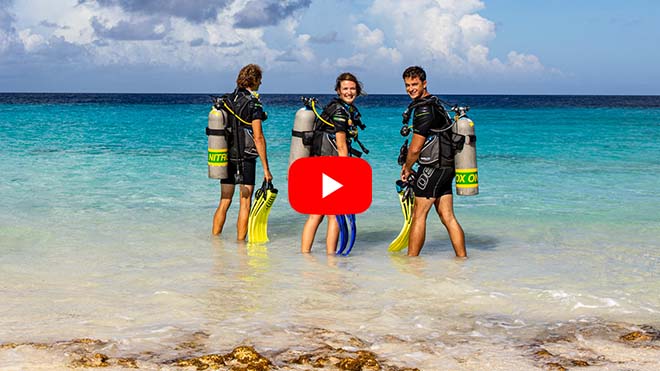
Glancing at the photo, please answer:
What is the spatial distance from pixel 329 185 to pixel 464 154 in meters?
1.39

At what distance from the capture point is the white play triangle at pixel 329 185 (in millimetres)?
6453

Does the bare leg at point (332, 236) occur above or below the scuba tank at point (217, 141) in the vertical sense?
below

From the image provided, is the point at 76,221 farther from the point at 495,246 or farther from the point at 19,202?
the point at 495,246

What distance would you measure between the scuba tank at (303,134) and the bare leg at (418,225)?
117 centimetres

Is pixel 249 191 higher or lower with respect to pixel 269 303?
higher

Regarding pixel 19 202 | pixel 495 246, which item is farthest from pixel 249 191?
pixel 19 202

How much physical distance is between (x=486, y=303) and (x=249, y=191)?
3.24m

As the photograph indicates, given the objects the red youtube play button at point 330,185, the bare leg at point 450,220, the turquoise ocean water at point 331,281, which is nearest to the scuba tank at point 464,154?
the bare leg at point 450,220

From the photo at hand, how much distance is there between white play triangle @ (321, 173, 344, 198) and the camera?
21.2 feet

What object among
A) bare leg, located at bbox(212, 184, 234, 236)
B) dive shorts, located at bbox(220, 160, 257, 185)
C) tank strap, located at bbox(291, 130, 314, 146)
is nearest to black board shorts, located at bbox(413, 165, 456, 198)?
tank strap, located at bbox(291, 130, 314, 146)

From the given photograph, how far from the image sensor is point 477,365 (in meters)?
4.52

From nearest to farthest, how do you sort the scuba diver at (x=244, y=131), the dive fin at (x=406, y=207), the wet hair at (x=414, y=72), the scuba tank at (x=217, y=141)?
the wet hair at (x=414, y=72)
the dive fin at (x=406, y=207)
the scuba diver at (x=244, y=131)
the scuba tank at (x=217, y=141)

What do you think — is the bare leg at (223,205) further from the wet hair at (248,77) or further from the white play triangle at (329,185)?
the white play triangle at (329,185)

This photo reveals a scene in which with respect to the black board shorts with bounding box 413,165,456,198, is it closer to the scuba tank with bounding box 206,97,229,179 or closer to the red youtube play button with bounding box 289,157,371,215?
the red youtube play button with bounding box 289,157,371,215
